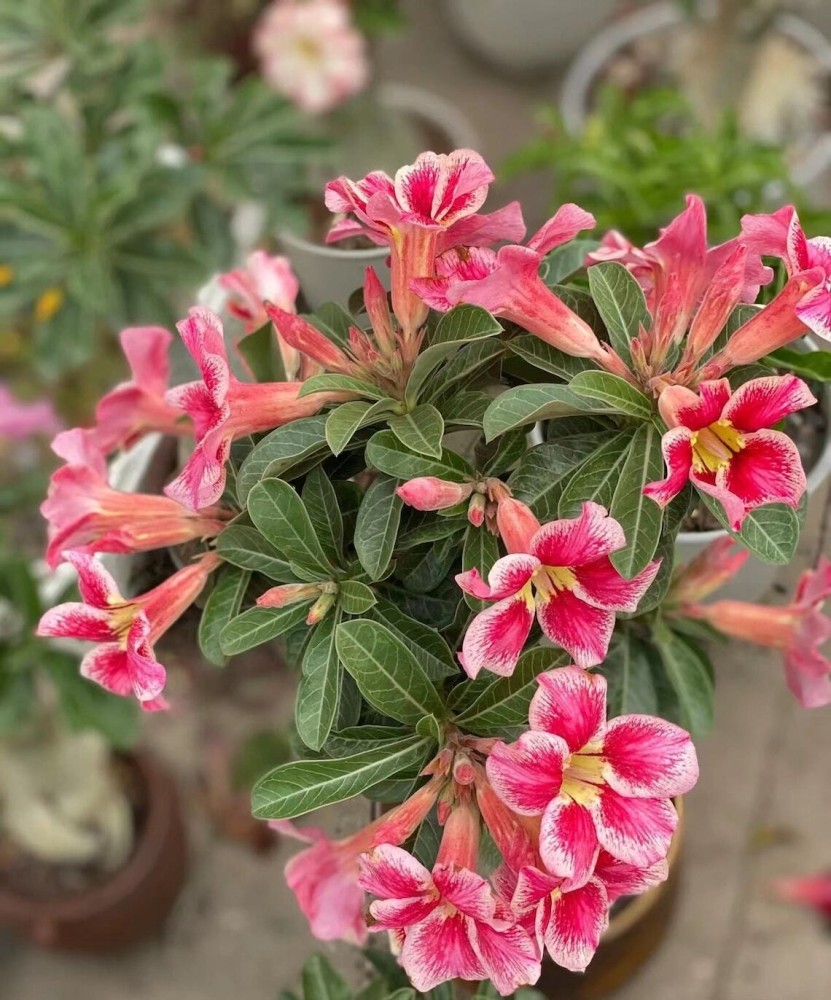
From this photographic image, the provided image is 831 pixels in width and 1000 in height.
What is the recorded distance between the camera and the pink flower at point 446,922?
1.49 feet

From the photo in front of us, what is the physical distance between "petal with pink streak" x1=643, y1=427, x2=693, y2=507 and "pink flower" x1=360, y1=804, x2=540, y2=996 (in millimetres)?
171

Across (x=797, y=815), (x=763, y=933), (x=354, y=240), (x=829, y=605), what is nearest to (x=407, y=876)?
(x=829, y=605)

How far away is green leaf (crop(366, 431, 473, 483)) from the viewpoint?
501 millimetres

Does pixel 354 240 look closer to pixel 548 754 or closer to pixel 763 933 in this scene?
pixel 548 754

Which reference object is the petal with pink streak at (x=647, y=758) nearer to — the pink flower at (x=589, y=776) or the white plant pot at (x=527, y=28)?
the pink flower at (x=589, y=776)

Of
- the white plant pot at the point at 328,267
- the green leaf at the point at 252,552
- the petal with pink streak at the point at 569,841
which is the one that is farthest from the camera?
the white plant pot at the point at 328,267

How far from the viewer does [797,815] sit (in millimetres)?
1345

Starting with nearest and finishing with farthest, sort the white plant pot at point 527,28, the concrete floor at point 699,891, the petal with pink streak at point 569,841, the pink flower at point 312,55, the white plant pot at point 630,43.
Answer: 1. the petal with pink streak at point 569,841
2. the concrete floor at point 699,891
3. the pink flower at point 312,55
4. the white plant pot at point 630,43
5. the white plant pot at point 527,28

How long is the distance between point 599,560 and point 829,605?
1.04 ft

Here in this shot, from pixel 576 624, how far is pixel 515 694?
0.06 metres

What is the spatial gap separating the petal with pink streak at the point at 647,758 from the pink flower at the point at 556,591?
3 centimetres

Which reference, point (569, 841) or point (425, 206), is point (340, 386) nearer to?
point (425, 206)

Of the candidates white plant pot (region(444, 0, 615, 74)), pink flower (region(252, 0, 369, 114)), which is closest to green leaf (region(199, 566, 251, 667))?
pink flower (region(252, 0, 369, 114))

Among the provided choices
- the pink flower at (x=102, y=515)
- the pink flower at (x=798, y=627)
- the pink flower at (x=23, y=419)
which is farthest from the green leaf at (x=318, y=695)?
the pink flower at (x=23, y=419)
